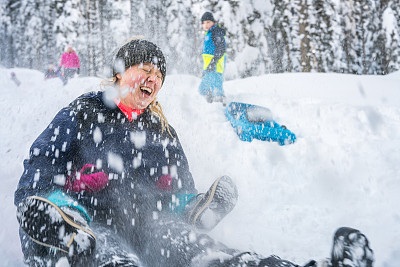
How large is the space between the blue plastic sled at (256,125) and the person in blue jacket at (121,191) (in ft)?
7.31

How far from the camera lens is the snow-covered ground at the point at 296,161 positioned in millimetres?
2625

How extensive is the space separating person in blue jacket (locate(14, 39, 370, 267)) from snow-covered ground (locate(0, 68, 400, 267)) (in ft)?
2.62

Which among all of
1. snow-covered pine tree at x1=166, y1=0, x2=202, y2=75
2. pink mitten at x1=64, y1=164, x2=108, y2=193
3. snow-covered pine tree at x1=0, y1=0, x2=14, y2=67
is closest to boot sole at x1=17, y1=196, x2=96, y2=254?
pink mitten at x1=64, y1=164, x2=108, y2=193

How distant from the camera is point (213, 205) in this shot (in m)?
2.00

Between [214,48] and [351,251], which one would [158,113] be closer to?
[351,251]

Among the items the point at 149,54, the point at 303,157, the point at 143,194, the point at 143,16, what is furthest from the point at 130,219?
the point at 143,16

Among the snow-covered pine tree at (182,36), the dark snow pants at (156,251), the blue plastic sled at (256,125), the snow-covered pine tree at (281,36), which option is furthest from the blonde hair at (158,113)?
the snow-covered pine tree at (182,36)

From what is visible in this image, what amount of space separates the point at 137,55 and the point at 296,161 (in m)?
2.66

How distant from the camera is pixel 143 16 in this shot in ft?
80.1

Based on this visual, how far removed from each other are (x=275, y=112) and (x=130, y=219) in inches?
155

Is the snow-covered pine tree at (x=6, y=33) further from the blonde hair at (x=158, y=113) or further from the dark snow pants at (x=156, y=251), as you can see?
the dark snow pants at (x=156, y=251)

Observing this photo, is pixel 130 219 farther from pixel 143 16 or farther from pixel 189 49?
pixel 143 16

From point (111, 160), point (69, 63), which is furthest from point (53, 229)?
point (69, 63)

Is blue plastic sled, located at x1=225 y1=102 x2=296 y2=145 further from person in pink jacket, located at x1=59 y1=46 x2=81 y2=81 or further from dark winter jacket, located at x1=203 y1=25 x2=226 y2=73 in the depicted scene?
person in pink jacket, located at x1=59 y1=46 x2=81 y2=81
